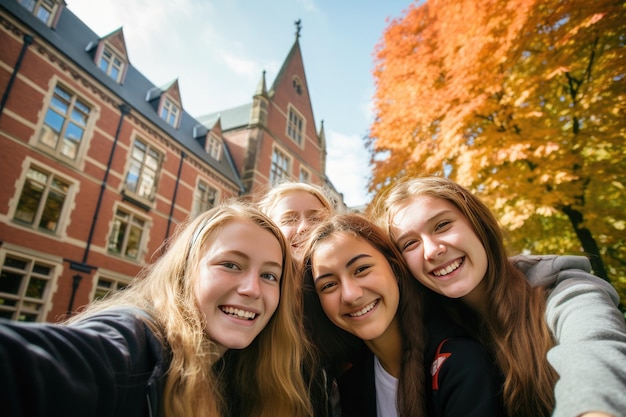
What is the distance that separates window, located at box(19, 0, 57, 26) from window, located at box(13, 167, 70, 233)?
514 cm

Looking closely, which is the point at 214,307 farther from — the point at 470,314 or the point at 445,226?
the point at 470,314

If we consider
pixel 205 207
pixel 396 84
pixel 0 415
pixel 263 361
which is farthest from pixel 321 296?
pixel 205 207

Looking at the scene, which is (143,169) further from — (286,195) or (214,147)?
(286,195)

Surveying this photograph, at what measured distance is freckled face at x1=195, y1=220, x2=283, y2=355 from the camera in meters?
1.64

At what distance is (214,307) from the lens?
1657mm

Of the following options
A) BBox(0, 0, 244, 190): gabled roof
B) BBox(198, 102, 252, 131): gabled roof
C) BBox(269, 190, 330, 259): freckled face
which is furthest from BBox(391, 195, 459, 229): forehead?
BBox(198, 102, 252, 131): gabled roof

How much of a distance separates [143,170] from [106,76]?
360 centimetres

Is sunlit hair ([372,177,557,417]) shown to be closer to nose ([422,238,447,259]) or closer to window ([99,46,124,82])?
nose ([422,238,447,259])

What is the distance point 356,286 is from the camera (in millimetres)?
2014

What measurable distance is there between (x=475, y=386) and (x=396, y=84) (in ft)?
20.9

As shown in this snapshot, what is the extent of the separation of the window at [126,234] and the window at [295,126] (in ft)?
36.7

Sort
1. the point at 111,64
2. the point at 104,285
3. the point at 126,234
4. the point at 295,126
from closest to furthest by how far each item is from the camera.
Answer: the point at 104,285 < the point at 126,234 < the point at 111,64 < the point at 295,126

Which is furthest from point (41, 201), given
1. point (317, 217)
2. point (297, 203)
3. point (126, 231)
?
point (317, 217)

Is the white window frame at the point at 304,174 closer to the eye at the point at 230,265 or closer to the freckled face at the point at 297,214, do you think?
the freckled face at the point at 297,214
